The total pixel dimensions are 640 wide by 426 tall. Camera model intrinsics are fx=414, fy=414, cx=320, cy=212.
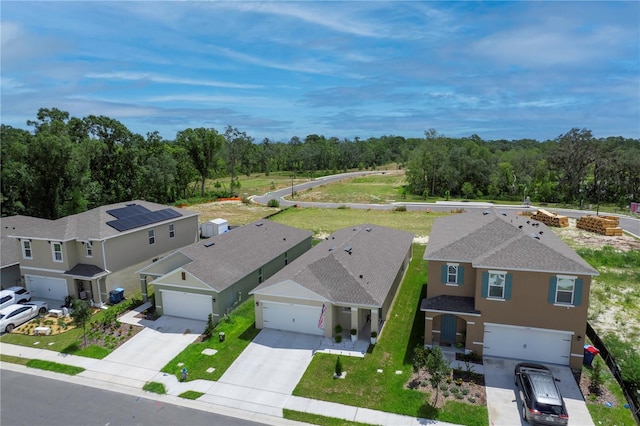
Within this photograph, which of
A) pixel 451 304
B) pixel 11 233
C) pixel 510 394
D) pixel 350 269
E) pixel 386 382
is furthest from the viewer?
pixel 11 233

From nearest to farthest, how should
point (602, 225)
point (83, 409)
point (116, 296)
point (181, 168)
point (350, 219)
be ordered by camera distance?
point (83, 409)
point (116, 296)
point (602, 225)
point (350, 219)
point (181, 168)

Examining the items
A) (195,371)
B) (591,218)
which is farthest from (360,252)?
(591,218)

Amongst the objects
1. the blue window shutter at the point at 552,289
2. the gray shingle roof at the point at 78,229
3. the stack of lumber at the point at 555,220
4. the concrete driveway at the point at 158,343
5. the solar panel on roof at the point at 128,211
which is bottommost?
the concrete driveway at the point at 158,343

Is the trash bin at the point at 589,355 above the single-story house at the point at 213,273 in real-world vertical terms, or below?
below

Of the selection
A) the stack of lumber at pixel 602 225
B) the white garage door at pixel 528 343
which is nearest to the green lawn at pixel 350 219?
the stack of lumber at pixel 602 225

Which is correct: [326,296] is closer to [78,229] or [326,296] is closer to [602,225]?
[78,229]

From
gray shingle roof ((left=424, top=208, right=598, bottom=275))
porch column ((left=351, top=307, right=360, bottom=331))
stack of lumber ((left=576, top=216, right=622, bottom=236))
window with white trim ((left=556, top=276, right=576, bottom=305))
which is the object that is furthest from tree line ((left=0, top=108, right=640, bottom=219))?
window with white trim ((left=556, top=276, right=576, bottom=305))

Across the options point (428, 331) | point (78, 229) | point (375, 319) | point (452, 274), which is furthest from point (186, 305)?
point (452, 274)

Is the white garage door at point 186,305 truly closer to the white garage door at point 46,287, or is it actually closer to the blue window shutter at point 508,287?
the white garage door at point 46,287
